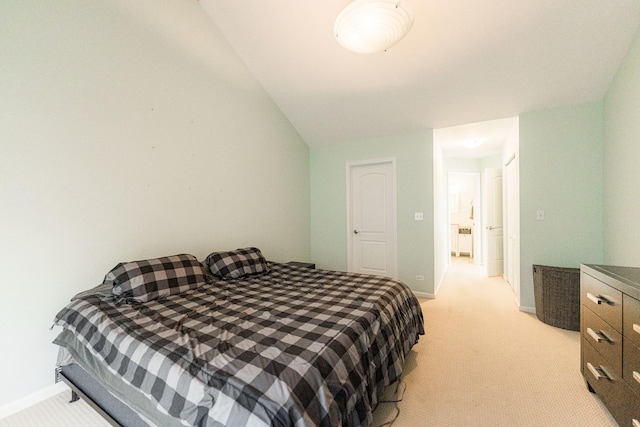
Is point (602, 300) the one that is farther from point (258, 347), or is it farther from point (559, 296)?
point (258, 347)

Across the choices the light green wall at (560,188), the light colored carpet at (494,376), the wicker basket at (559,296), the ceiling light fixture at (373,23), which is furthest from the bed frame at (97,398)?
the light green wall at (560,188)

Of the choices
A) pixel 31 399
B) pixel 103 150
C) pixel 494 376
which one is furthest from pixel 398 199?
pixel 31 399

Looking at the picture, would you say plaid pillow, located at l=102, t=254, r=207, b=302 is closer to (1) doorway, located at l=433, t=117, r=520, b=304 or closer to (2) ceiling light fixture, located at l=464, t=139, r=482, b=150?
(1) doorway, located at l=433, t=117, r=520, b=304

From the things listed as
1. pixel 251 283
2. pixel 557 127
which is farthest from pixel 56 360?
pixel 557 127

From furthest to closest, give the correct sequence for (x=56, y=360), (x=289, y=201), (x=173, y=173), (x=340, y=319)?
1. (x=289, y=201)
2. (x=173, y=173)
3. (x=56, y=360)
4. (x=340, y=319)

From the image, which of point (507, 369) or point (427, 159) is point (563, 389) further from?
point (427, 159)

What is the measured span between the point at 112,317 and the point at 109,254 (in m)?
0.79

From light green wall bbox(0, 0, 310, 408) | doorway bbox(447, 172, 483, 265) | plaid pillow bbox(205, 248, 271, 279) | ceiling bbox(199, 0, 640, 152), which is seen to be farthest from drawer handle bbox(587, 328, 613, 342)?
doorway bbox(447, 172, 483, 265)

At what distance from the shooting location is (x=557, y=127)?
2855 millimetres

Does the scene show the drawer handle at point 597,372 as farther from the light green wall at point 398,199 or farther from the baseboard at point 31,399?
the baseboard at point 31,399

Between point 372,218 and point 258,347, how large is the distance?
317cm

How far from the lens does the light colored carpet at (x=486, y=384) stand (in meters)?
1.50

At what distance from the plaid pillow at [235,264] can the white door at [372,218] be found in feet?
6.13

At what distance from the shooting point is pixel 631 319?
3.96 ft
